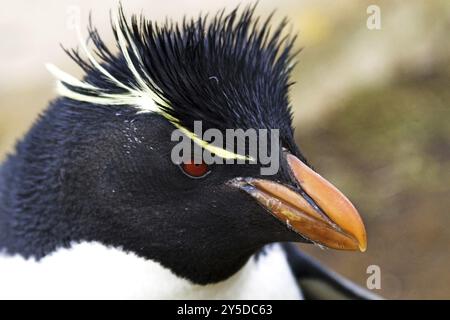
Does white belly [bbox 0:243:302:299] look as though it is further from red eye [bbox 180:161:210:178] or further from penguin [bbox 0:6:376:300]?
red eye [bbox 180:161:210:178]

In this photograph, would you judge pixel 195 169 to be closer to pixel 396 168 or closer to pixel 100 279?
pixel 100 279

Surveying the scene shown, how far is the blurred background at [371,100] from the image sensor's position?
3.56m

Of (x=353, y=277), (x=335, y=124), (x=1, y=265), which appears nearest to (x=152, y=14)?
(x=335, y=124)

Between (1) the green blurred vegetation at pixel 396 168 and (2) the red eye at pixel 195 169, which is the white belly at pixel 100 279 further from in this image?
(1) the green blurred vegetation at pixel 396 168

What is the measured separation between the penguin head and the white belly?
0.03 metres

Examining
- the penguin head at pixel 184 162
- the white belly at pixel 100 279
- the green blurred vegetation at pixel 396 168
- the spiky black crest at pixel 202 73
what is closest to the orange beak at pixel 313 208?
the penguin head at pixel 184 162

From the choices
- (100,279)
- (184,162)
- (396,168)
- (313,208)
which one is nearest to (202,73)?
(184,162)

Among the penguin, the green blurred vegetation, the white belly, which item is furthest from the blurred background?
the penguin

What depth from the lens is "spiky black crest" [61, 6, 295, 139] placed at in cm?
146

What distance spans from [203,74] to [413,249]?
213cm

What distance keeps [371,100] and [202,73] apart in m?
2.44

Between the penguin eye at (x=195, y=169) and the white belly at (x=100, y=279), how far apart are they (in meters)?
0.24
